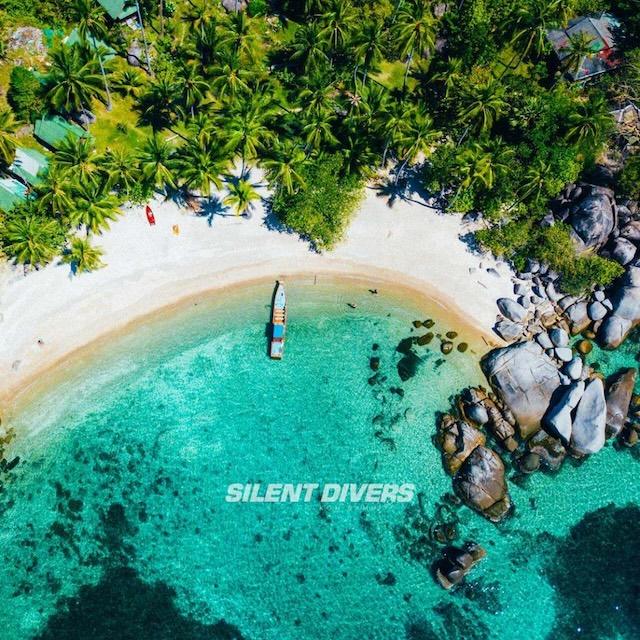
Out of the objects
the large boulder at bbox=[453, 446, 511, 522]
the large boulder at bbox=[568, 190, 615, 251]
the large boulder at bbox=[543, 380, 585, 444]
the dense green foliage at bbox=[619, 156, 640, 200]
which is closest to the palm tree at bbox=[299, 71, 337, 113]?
the large boulder at bbox=[568, 190, 615, 251]

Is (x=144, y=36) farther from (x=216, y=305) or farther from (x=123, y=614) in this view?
(x=123, y=614)

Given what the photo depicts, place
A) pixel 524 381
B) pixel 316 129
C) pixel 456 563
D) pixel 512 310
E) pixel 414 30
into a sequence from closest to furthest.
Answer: pixel 456 563 → pixel 524 381 → pixel 316 129 → pixel 512 310 → pixel 414 30

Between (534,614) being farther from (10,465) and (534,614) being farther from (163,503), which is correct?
(10,465)

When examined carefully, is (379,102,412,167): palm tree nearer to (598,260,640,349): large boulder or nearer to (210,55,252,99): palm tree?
(210,55,252,99): palm tree

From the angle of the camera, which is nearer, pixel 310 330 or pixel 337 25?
pixel 310 330

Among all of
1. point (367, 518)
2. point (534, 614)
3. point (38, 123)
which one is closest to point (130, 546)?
point (367, 518)

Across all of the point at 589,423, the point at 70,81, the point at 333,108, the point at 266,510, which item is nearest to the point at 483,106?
the point at 333,108
